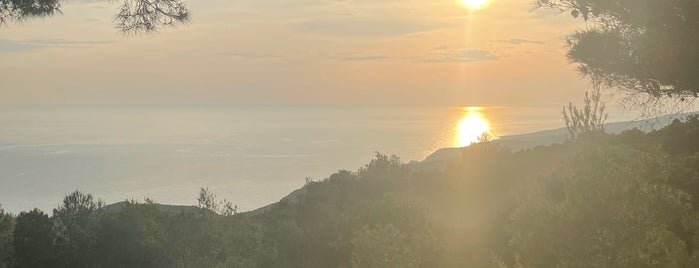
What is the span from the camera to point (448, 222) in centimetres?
2389

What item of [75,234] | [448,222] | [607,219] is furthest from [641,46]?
[75,234]

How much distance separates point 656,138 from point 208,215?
18.1 meters

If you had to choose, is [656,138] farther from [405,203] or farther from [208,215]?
[208,215]

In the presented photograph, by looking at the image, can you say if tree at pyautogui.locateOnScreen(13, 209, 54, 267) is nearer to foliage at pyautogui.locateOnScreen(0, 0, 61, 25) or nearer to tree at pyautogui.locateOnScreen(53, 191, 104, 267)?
tree at pyautogui.locateOnScreen(53, 191, 104, 267)

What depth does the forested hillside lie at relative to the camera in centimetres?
707

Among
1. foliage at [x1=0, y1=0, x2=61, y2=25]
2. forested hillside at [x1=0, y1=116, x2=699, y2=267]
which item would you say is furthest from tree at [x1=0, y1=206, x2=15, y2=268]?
foliage at [x1=0, y1=0, x2=61, y2=25]

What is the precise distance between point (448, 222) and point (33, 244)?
15101mm

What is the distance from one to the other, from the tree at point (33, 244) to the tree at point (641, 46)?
18.1 m

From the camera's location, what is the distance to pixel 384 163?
36.2 m

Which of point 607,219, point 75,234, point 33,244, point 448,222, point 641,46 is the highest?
point 641,46

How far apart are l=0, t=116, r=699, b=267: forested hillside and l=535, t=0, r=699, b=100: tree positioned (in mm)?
1659

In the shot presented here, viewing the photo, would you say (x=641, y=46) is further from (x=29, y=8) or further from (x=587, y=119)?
(x=587, y=119)

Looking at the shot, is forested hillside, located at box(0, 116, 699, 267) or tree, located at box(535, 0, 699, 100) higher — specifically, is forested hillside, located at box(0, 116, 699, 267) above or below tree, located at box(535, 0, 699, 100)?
below

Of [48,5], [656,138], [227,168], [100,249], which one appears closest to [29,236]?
[100,249]
